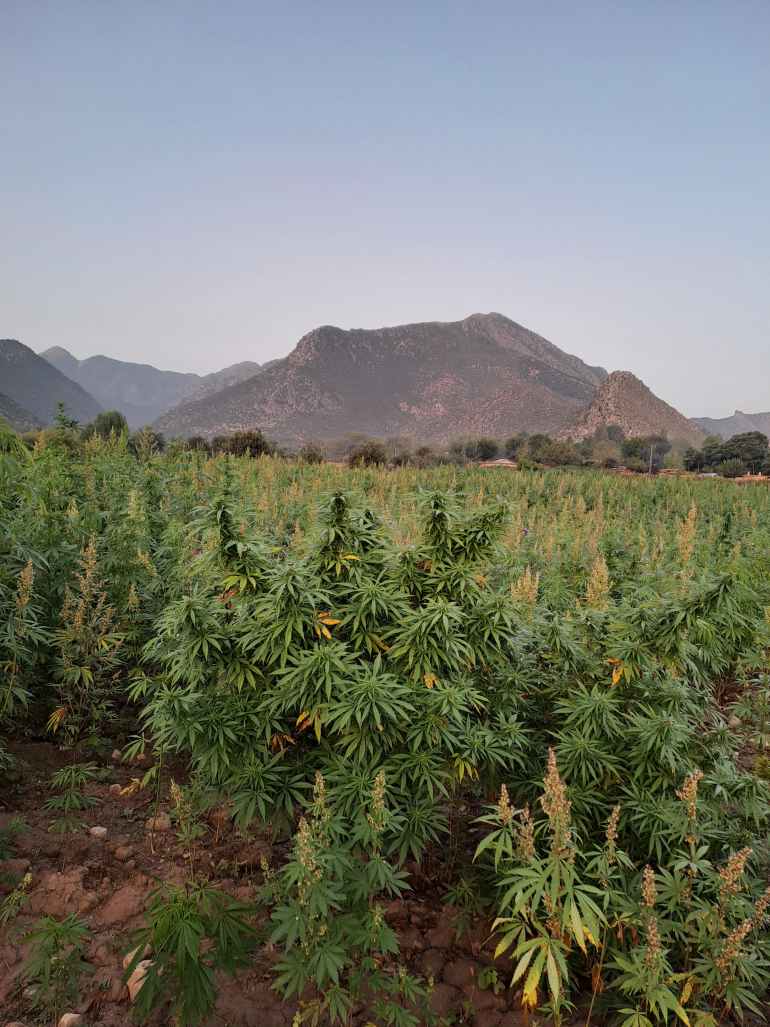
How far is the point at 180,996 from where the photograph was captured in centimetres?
203

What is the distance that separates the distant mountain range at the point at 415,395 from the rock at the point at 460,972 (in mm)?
86202

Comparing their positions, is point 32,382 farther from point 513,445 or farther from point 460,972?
point 460,972

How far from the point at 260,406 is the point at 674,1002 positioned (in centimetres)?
10366

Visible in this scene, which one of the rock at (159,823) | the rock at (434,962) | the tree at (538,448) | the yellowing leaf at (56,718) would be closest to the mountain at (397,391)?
the tree at (538,448)

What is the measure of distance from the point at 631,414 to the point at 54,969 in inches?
4150

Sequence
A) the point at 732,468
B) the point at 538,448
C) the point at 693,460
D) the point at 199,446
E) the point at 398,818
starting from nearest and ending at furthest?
the point at 398,818 < the point at 199,446 < the point at 732,468 < the point at 538,448 < the point at 693,460

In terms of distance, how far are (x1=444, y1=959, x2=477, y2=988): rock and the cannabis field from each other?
0.01 metres

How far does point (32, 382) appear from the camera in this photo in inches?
5428

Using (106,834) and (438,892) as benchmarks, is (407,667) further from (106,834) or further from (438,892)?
(106,834)

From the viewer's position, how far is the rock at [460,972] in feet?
8.55

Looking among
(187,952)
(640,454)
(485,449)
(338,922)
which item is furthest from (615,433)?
(187,952)

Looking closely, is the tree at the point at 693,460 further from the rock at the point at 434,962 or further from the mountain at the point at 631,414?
the rock at the point at 434,962

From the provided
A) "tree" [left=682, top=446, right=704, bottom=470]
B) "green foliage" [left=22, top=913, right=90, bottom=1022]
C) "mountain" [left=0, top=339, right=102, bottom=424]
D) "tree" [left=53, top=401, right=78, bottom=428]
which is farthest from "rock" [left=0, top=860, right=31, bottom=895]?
"mountain" [left=0, top=339, right=102, bottom=424]

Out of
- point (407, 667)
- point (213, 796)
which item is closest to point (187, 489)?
point (213, 796)
